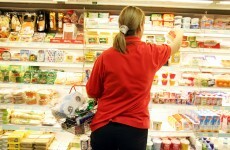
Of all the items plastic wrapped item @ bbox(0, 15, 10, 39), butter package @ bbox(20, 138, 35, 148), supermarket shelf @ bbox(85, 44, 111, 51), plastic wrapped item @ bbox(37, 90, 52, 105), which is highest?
plastic wrapped item @ bbox(0, 15, 10, 39)

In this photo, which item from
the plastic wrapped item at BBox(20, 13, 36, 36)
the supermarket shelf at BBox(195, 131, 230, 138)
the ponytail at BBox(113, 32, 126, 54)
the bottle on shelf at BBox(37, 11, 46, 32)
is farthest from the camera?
the bottle on shelf at BBox(37, 11, 46, 32)

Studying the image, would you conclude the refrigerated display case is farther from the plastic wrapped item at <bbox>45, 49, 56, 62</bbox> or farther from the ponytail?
the ponytail

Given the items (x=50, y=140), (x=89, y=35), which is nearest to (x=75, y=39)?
(x=89, y=35)

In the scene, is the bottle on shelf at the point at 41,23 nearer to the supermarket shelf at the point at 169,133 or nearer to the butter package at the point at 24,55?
the butter package at the point at 24,55

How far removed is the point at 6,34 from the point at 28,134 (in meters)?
1.42

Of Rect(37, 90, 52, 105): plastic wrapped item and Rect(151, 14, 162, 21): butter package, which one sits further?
Rect(151, 14, 162, 21): butter package

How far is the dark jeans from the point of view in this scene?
2.01 m

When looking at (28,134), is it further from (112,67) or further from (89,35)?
(112,67)

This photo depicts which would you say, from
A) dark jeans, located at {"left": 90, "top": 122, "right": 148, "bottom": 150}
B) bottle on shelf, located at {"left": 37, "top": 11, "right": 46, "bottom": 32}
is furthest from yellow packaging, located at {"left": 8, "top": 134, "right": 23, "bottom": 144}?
dark jeans, located at {"left": 90, "top": 122, "right": 148, "bottom": 150}


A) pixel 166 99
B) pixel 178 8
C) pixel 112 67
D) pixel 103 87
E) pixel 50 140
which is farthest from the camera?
pixel 178 8

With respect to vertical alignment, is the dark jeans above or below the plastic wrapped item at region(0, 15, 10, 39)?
below

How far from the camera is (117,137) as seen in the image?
6.59ft

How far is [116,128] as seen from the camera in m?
2.01

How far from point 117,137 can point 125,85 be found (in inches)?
15.3
